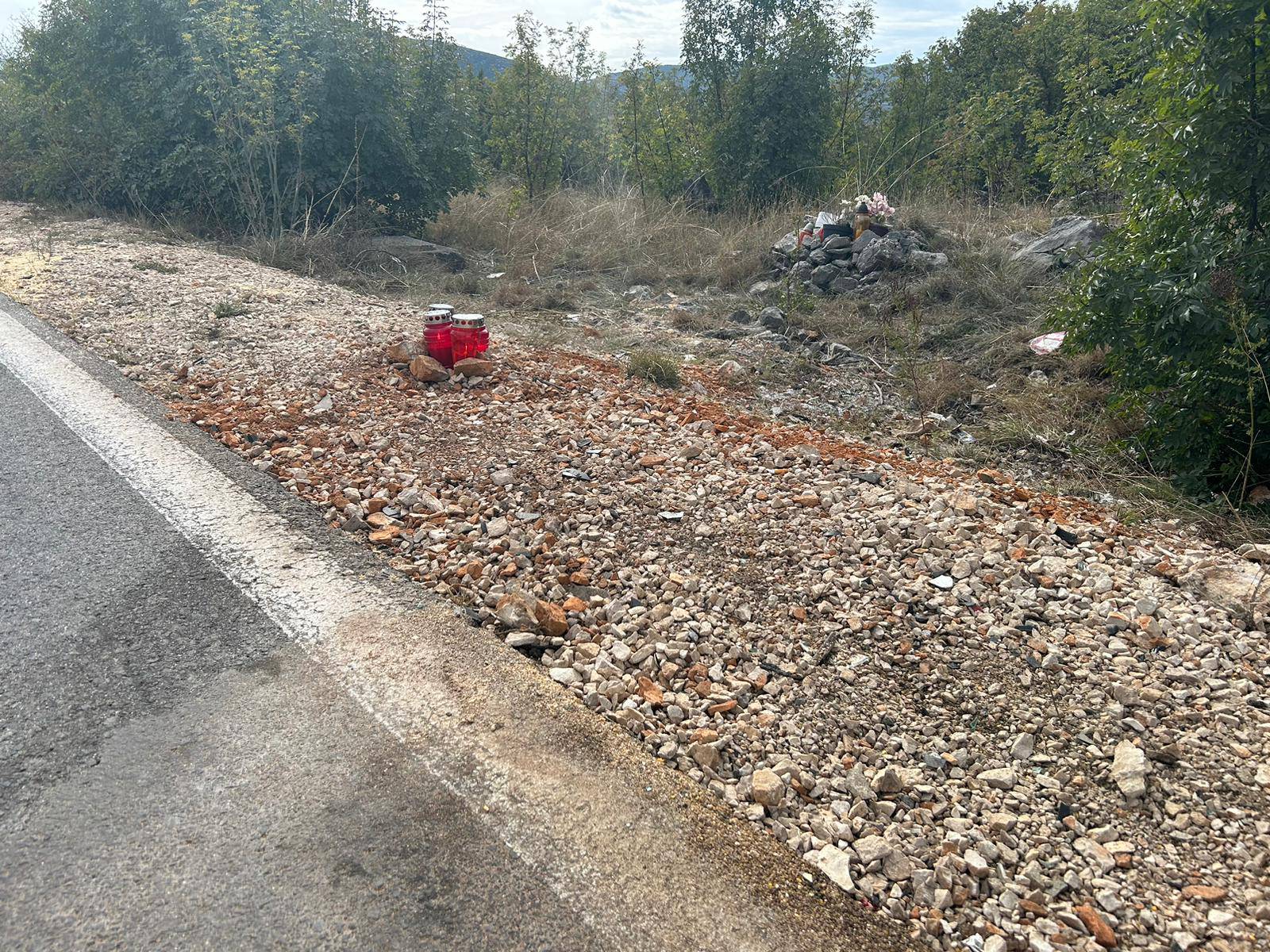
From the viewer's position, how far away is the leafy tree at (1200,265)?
402 centimetres

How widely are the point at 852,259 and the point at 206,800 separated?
835 cm

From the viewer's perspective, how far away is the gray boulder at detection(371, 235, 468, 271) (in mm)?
10406

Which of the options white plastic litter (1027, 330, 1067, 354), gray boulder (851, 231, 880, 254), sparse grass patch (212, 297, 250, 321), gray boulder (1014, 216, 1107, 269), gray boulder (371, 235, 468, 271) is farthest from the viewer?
gray boulder (371, 235, 468, 271)

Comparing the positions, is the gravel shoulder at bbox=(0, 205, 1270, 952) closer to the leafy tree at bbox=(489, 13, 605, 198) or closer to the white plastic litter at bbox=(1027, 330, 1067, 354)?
the white plastic litter at bbox=(1027, 330, 1067, 354)

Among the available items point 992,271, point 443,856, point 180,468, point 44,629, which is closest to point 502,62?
point 992,271

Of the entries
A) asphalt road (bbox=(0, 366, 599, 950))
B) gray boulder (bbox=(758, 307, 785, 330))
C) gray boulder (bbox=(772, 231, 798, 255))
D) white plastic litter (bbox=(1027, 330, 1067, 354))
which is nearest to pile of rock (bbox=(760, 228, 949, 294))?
gray boulder (bbox=(772, 231, 798, 255))

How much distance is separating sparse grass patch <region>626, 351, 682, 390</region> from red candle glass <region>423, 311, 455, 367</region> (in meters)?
1.19

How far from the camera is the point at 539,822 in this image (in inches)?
88.7

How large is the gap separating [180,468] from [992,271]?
23.4 ft

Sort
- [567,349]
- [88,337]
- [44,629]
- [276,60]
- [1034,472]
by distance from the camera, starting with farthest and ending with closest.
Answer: [276,60] < [567,349] < [88,337] < [1034,472] < [44,629]

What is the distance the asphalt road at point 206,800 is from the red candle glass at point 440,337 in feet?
8.53

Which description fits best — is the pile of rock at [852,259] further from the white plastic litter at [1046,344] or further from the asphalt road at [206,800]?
the asphalt road at [206,800]

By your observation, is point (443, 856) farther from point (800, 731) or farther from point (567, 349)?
point (567, 349)

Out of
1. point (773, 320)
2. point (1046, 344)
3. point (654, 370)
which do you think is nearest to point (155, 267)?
point (654, 370)
